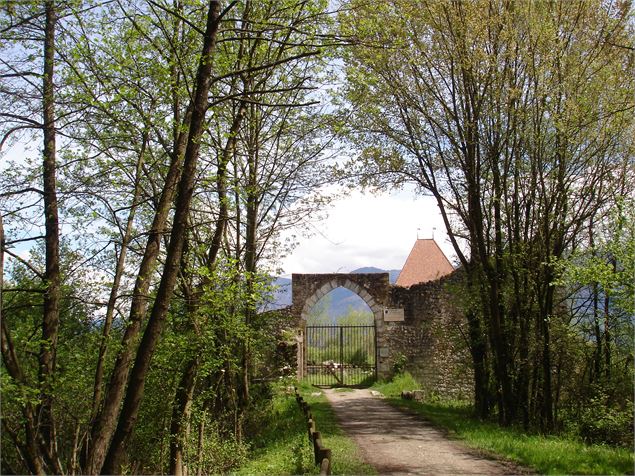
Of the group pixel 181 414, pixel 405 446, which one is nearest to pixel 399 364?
pixel 405 446

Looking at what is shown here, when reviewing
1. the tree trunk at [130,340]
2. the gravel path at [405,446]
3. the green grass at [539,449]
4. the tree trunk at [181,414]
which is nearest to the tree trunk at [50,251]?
the tree trunk at [130,340]

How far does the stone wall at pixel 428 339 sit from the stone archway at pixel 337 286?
359 millimetres

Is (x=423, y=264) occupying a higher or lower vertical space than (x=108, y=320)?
higher

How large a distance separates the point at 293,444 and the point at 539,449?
3972 millimetres

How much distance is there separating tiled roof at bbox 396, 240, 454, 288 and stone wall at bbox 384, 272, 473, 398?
17.7ft

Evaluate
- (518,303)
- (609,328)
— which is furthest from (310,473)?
(609,328)

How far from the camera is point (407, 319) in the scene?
23078 mm

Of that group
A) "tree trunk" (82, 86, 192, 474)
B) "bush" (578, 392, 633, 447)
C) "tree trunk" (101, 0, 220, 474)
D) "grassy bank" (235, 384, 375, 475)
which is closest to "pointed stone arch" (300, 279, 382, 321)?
"grassy bank" (235, 384, 375, 475)

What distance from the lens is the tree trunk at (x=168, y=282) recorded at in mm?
5629

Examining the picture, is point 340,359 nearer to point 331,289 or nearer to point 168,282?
point 331,289

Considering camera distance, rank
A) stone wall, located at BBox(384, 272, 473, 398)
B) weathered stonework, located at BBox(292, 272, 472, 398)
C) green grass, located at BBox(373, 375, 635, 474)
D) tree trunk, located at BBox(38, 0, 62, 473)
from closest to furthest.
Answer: tree trunk, located at BBox(38, 0, 62, 473), green grass, located at BBox(373, 375, 635, 474), stone wall, located at BBox(384, 272, 473, 398), weathered stonework, located at BBox(292, 272, 472, 398)

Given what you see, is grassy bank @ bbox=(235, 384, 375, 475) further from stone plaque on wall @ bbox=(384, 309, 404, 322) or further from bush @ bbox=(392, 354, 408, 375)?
stone plaque on wall @ bbox=(384, 309, 404, 322)

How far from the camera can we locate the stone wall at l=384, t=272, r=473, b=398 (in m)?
19.5

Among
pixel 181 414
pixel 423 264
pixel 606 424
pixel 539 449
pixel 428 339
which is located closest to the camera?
pixel 539 449
